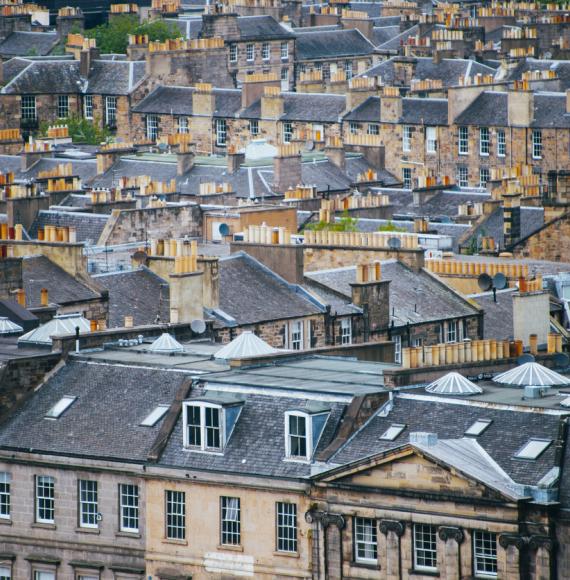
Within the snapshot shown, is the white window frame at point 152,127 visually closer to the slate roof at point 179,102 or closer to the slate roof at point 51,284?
the slate roof at point 179,102

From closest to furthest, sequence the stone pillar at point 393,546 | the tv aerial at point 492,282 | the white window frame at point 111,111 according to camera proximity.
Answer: the stone pillar at point 393,546 → the tv aerial at point 492,282 → the white window frame at point 111,111

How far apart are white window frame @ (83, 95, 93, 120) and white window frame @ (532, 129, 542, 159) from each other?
3102 cm

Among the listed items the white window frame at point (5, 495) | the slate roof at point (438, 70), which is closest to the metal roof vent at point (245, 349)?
the white window frame at point (5, 495)

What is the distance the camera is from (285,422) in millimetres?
62969

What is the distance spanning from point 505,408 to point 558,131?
261 feet

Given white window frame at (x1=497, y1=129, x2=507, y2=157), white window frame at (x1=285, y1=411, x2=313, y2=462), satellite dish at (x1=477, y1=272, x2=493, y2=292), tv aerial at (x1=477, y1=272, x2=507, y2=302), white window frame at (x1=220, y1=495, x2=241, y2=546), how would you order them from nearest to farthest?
white window frame at (x1=285, y1=411, x2=313, y2=462) → white window frame at (x1=220, y1=495, x2=241, y2=546) → tv aerial at (x1=477, y1=272, x2=507, y2=302) → satellite dish at (x1=477, y1=272, x2=493, y2=292) → white window frame at (x1=497, y1=129, x2=507, y2=157)

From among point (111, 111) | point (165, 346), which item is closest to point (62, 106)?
point (111, 111)

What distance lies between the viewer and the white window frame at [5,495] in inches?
2621

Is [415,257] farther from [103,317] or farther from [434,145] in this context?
[434,145]

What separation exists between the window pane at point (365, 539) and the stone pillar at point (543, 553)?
4025 mm

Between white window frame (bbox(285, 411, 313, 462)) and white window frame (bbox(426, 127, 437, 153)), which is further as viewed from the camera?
white window frame (bbox(426, 127, 437, 153))

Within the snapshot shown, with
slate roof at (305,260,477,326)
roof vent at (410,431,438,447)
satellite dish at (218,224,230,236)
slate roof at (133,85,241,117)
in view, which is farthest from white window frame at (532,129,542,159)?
roof vent at (410,431,438,447)

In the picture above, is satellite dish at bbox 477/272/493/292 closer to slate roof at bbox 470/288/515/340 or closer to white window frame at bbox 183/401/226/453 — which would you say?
slate roof at bbox 470/288/515/340

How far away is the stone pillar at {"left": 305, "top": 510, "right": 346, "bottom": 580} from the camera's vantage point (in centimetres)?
6119
